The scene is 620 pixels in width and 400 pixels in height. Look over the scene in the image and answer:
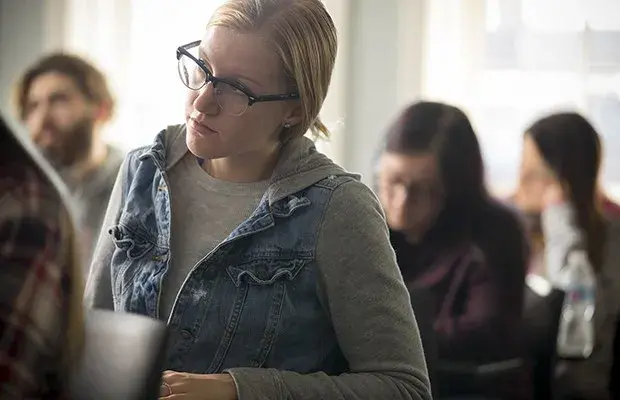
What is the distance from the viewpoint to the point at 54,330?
0.79 metres

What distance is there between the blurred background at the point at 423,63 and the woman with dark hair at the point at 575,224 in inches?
2.4

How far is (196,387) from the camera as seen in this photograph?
3.74 feet

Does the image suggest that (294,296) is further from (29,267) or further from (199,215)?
(29,267)

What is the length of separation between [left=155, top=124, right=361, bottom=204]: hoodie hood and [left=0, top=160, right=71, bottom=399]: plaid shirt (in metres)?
0.50

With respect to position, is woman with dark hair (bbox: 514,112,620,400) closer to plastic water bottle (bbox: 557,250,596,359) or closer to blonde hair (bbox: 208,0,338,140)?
plastic water bottle (bbox: 557,250,596,359)

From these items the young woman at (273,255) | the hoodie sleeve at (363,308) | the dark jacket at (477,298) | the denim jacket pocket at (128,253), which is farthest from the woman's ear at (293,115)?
the dark jacket at (477,298)

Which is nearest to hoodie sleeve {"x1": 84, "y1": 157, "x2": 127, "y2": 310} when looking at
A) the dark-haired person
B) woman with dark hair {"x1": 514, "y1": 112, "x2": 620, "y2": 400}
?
the dark-haired person

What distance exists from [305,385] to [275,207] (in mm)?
217

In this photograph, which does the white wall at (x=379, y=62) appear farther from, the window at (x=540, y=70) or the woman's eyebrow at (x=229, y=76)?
the woman's eyebrow at (x=229, y=76)

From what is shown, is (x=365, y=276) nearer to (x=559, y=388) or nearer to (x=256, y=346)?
(x=256, y=346)

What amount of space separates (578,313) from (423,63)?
3.05 feet

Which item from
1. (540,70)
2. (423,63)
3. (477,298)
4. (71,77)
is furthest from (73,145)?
(540,70)

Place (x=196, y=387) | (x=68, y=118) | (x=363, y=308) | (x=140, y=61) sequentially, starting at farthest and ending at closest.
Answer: (x=140, y=61) → (x=68, y=118) → (x=363, y=308) → (x=196, y=387)

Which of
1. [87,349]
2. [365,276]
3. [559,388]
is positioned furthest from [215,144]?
[559,388]
